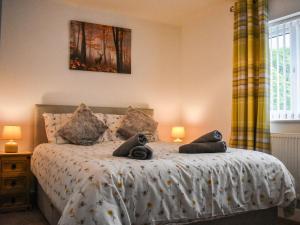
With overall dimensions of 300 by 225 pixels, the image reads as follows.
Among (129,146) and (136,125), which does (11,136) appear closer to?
(136,125)

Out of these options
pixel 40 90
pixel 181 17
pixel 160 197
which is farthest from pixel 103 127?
pixel 181 17

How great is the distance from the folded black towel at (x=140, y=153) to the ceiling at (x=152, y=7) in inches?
99.5

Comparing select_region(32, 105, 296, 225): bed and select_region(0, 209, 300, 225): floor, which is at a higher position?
select_region(32, 105, 296, 225): bed

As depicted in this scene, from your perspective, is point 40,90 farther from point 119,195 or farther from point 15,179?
point 119,195

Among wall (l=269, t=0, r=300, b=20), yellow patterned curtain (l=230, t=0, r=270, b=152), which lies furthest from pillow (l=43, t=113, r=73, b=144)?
wall (l=269, t=0, r=300, b=20)

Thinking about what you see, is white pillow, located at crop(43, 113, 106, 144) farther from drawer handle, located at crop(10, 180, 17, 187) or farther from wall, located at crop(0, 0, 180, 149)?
drawer handle, located at crop(10, 180, 17, 187)

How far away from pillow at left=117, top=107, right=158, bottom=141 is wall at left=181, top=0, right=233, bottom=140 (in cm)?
89

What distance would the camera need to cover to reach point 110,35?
438cm

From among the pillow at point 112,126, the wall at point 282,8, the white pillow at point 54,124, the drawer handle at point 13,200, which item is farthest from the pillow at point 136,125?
the wall at point 282,8

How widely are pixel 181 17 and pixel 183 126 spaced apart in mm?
1729

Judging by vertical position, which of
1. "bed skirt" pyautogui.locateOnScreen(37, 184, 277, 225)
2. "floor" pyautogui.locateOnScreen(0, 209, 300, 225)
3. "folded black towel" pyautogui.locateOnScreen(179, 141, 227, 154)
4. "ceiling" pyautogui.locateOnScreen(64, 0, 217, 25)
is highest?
"ceiling" pyautogui.locateOnScreen(64, 0, 217, 25)

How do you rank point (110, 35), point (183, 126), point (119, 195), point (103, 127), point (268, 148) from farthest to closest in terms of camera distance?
point (183, 126) < point (110, 35) < point (103, 127) < point (268, 148) < point (119, 195)

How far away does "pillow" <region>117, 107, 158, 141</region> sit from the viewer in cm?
380

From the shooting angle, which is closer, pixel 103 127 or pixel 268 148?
pixel 268 148
